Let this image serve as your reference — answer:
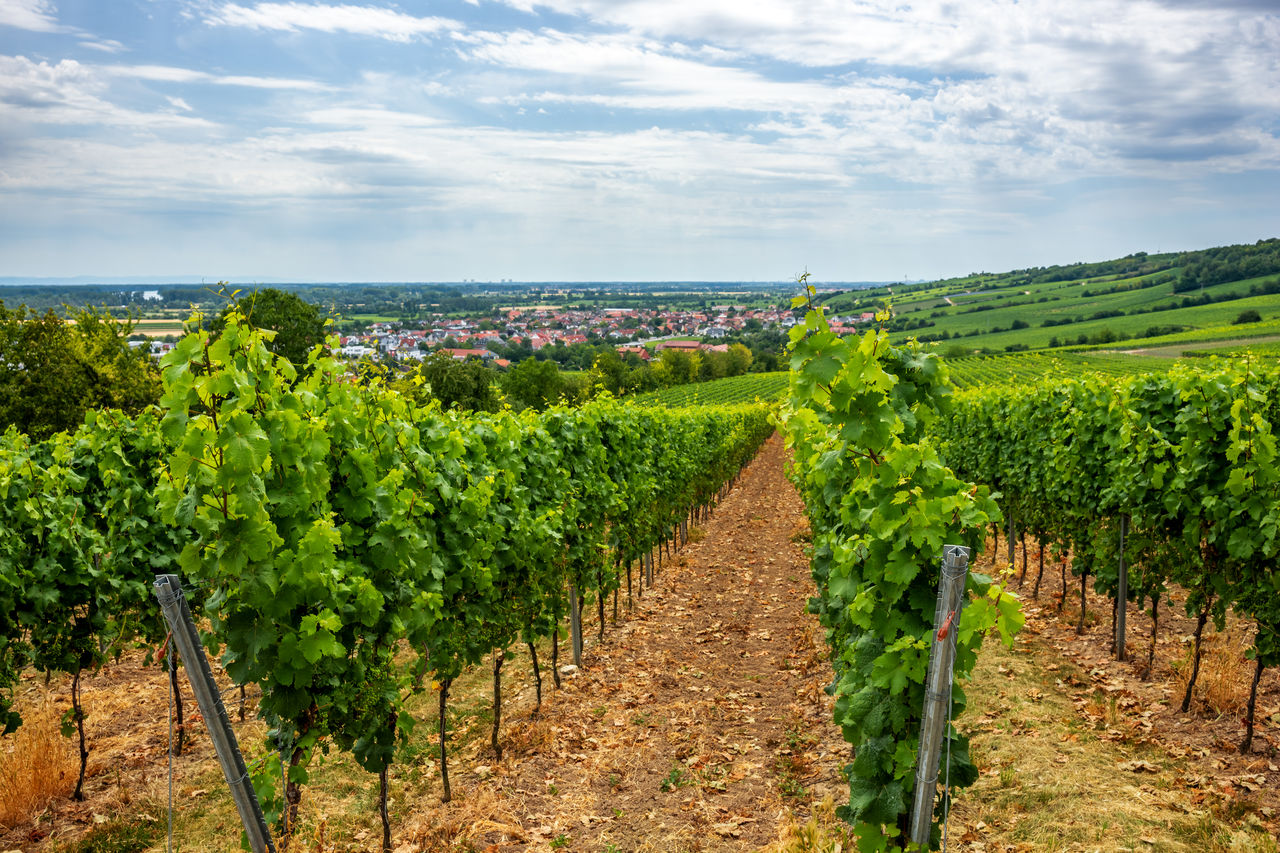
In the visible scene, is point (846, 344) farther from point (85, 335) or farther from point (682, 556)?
point (85, 335)

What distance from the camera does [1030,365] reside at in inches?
2391

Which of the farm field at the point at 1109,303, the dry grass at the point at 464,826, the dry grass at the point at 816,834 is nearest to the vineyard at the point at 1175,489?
the dry grass at the point at 816,834

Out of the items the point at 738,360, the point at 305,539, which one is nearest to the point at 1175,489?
the point at 305,539

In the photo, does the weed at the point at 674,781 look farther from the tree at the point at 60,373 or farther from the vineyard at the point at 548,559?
the tree at the point at 60,373

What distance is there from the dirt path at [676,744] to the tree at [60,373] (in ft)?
93.2

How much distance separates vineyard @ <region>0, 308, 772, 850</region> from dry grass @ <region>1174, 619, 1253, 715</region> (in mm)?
6336

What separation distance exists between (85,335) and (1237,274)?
119 metres

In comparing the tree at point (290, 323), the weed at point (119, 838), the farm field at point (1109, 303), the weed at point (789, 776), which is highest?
the farm field at point (1109, 303)

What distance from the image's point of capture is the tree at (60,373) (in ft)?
94.9

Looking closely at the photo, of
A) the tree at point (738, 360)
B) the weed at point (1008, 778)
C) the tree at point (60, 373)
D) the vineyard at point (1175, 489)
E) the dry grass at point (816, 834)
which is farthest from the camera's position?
the tree at point (738, 360)

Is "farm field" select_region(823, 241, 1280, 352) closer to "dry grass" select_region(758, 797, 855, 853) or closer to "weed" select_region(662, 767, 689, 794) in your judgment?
"weed" select_region(662, 767, 689, 794)

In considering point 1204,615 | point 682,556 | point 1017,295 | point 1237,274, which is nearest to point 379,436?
point 1204,615

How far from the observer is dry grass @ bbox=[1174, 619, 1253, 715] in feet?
21.8

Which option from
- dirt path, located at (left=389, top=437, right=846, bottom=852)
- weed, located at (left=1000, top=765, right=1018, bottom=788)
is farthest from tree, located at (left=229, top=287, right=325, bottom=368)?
weed, located at (left=1000, top=765, right=1018, bottom=788)
